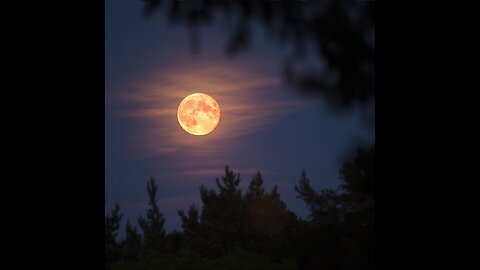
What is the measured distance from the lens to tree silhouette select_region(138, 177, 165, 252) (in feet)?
50.0

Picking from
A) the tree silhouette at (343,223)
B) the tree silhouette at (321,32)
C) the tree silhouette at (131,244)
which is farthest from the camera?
the tree silhouette at (131,244)

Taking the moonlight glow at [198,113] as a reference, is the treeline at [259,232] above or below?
below

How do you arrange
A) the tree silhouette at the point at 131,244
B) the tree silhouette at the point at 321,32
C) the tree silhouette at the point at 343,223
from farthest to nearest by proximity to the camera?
the tree silhouette at the point at 131,244 < the tree silhouette at the point at 343,223 < the tree silhouette at the point at 321,32

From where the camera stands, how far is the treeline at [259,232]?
41.1 feet

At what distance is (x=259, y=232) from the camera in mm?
14703

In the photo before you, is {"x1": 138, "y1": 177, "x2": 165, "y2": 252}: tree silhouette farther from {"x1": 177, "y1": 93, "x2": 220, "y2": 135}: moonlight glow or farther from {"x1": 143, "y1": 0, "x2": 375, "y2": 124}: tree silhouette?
{"x1": 143, "y1": 0, "x2": 375, "y2": 124}: tree silhouette

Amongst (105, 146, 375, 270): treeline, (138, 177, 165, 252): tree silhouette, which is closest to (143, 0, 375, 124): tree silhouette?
(105, 146, 375, 270): treeline

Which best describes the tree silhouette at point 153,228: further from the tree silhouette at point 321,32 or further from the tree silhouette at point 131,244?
the tree silhouette at point 321,32

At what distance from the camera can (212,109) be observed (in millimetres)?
12688

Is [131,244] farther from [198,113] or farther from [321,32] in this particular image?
[321,32]

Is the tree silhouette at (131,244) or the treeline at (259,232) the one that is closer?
the treeline at (259,232)

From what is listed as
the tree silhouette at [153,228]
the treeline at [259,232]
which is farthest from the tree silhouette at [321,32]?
the tree silhouette at [153,228]

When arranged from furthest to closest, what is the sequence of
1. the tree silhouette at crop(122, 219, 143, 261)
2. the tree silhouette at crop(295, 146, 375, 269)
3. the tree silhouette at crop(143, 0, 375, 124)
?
the tree silhouette at crop(122, 219, 143, 261), the tree silhouette at crop(295, 146, 375, 269), the tree silhouette at crop(143, 0, 375, 124)
